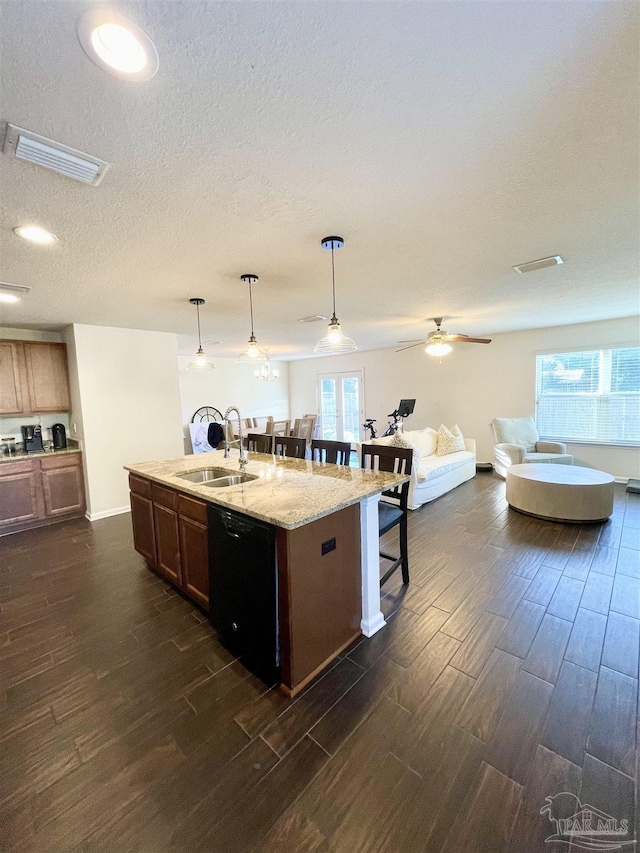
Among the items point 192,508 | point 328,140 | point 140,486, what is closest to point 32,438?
point 140,486

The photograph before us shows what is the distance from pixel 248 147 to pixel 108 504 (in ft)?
15.2

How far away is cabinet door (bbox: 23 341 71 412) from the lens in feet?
13.9

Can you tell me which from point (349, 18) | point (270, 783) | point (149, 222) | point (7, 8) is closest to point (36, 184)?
point (149, 222)

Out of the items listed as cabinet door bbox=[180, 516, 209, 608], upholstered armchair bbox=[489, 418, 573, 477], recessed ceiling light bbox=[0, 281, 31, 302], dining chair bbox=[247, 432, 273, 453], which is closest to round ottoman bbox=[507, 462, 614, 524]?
upholstered armchair bbox=[489, 418, 573, 477]

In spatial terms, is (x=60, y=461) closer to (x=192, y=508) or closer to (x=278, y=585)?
(x=192, y=508)

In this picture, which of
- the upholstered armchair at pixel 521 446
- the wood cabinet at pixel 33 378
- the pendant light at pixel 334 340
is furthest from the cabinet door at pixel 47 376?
the upholstered armchair at pixel 521 446

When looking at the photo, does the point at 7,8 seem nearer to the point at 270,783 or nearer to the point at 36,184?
the point at 36,184

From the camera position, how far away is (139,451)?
189 inches

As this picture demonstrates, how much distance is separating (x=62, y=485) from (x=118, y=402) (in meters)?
1.25

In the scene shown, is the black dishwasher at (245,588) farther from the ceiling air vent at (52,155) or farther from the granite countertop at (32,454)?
the granite countertop at (32,454)

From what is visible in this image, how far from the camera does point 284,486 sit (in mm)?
2303

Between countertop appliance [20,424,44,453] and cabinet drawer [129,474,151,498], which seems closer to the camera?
cabinet drawer [129,474,151,498]

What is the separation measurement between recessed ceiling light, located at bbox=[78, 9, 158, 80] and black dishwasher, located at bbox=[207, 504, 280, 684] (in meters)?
1.73

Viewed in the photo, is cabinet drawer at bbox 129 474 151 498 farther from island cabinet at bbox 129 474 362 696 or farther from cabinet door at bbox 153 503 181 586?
island cabinet at bbox 129 474 362 696
